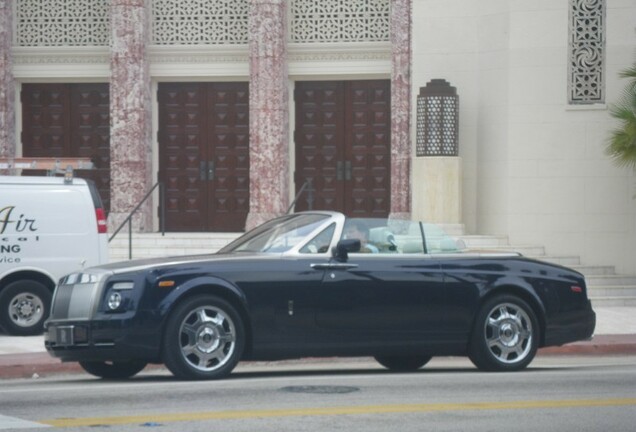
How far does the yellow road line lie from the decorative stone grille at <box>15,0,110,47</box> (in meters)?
18.7

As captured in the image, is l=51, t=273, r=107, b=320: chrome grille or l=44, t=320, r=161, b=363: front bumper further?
l=51, t=273, r=107, b=320: chrome grille

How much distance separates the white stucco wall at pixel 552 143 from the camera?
2562cm

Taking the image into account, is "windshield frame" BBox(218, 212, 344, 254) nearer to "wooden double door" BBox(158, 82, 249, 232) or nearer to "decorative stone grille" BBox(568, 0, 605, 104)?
"decorative stone grille" BBox(568, 0, 605, 104)

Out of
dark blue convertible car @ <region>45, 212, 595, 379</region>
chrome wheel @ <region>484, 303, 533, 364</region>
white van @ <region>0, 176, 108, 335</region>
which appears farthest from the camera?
white van @ <region>0, 176, 108, 335</region>

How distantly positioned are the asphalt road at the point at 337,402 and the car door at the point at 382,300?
42 cm

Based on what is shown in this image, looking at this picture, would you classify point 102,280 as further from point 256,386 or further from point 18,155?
point 18,155

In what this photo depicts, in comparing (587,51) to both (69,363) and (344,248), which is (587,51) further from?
(69,363)

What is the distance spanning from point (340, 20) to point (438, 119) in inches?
128

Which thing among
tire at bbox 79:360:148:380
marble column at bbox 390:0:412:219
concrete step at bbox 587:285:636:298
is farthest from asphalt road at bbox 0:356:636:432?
marble column at bbox 390:0:412:219

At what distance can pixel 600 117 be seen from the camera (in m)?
25.6

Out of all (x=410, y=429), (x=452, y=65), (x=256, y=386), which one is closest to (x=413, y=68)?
(x=452, y=65)

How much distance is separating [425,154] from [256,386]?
14160 millimetres

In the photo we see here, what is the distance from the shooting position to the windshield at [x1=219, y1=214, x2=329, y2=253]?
13.9m

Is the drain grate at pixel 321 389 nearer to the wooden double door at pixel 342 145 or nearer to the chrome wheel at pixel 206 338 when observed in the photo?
the chrome wheel at pixel 206 338
